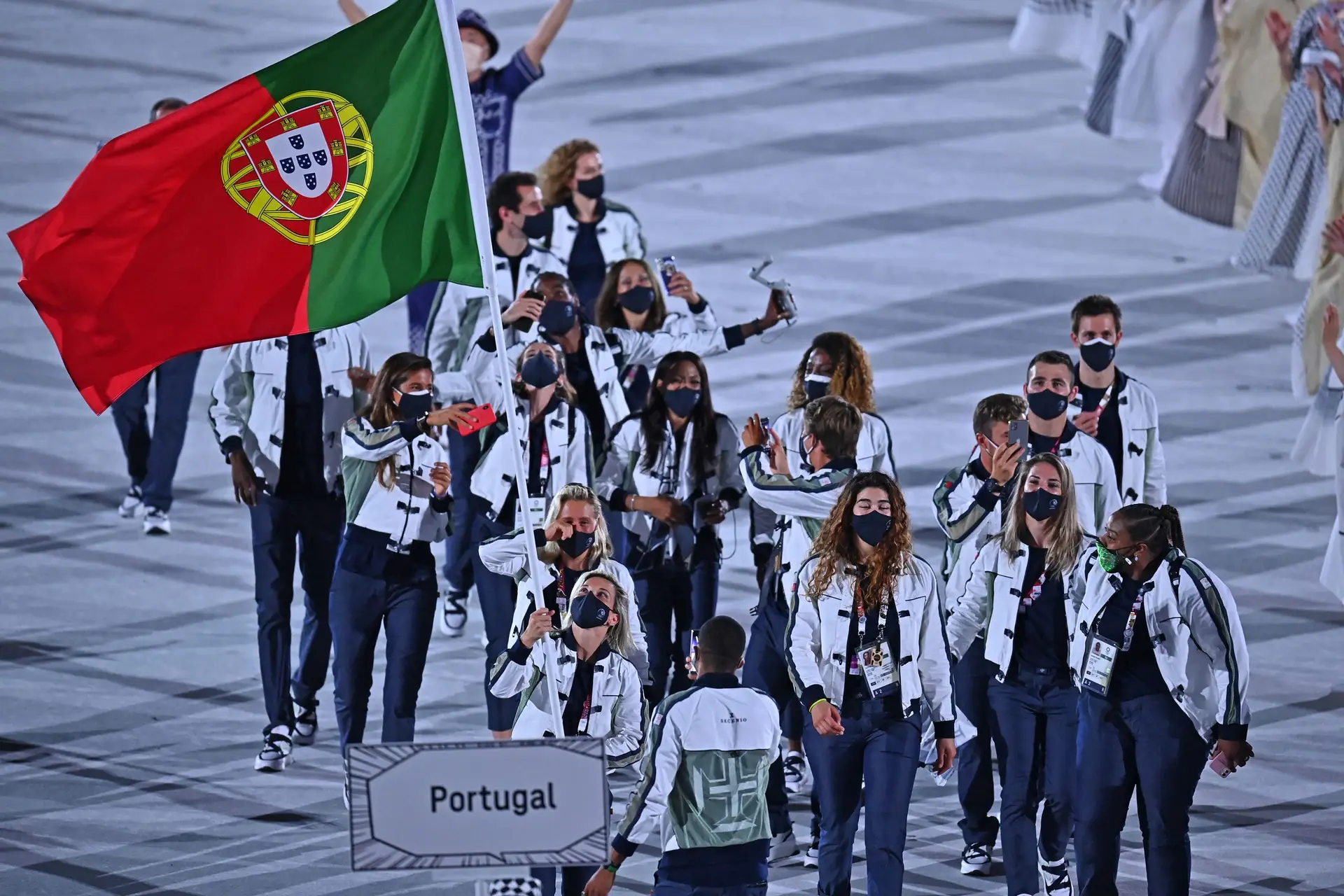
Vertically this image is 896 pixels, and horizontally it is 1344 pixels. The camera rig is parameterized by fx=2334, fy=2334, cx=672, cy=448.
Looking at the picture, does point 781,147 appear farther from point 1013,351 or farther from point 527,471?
point 527,471

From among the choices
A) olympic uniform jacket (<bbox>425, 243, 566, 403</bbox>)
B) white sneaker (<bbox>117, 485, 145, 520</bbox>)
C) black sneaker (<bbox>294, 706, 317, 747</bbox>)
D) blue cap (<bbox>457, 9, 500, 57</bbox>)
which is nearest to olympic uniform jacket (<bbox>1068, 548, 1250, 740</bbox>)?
black sneaker (<bbox>294, 706, 317, 747</bbox>)

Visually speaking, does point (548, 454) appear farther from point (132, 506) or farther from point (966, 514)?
point (132, 506)

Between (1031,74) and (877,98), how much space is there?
1437 mm

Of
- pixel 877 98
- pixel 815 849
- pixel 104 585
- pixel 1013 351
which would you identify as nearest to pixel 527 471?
pixel 815 849

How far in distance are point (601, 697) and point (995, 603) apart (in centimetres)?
147

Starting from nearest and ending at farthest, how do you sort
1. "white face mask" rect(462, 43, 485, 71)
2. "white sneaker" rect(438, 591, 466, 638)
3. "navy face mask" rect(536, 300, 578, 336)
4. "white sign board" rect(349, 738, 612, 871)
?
1. "white sign board" rect(349, 738, 612, 871)
2. "navy face mask" rect(536, 300, 578, 336)
3. "white sneaker" rect(438, 591, 466, 638)
4. "white face mask" rect(462, 43, 485, 71)

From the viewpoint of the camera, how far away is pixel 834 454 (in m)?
8.72

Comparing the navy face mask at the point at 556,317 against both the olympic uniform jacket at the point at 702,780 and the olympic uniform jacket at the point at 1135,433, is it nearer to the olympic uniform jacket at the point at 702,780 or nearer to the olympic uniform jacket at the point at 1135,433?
the olympic uniform jacket at the point at 1135,433

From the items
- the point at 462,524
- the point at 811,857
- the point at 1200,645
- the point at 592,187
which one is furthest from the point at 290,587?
the point at 1200,645

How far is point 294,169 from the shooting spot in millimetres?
7082

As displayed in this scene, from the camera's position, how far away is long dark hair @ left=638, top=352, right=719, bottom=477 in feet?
31.6

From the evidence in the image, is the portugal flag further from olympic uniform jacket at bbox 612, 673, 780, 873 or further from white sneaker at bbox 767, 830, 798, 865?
white sneaker at bbox 767, 830, 798, 865

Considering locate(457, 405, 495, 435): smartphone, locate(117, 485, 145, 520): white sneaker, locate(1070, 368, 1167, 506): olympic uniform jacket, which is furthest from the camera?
locate(117, 485, 145, 520): white sneaker

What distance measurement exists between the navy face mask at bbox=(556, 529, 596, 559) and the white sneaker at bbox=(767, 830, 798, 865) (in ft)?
4.33
